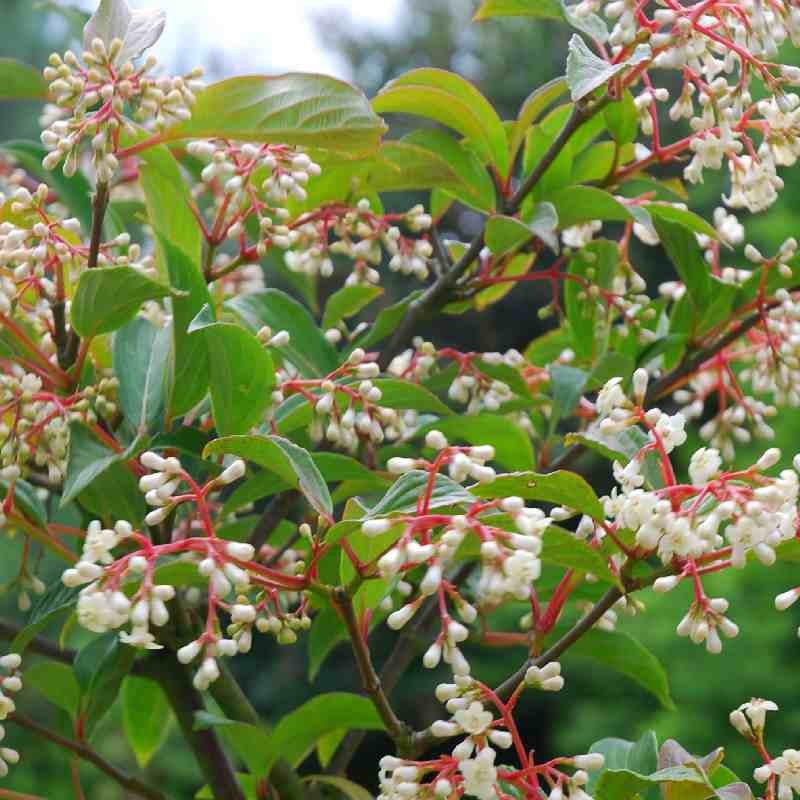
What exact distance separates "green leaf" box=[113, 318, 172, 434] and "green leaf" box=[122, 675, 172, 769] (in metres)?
0.37

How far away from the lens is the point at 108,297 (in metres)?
0.80

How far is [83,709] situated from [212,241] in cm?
39

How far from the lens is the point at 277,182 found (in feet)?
3.06

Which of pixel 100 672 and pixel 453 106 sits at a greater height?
pixel 453 106

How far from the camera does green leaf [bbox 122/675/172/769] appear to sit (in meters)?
1.15

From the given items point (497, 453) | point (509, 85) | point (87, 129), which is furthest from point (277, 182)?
point (509, 85)

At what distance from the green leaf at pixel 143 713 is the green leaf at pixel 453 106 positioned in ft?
1.86

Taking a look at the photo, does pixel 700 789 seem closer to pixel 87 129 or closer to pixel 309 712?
pixel 309 712

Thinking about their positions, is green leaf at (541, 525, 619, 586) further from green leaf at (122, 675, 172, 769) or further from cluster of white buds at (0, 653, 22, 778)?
green leaf at (122, 675, 172, 769)

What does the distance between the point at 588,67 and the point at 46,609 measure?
0.52 m

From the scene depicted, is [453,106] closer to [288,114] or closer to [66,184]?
[288,114]

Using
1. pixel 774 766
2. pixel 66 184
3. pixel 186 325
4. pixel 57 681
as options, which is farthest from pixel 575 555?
pixel 66 184

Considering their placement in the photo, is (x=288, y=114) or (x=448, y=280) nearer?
(x=288, y=114)

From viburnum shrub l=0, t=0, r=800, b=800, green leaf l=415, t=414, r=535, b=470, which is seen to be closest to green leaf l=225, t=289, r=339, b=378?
viburnum shrub l=0, t=0, r=800, b=800
